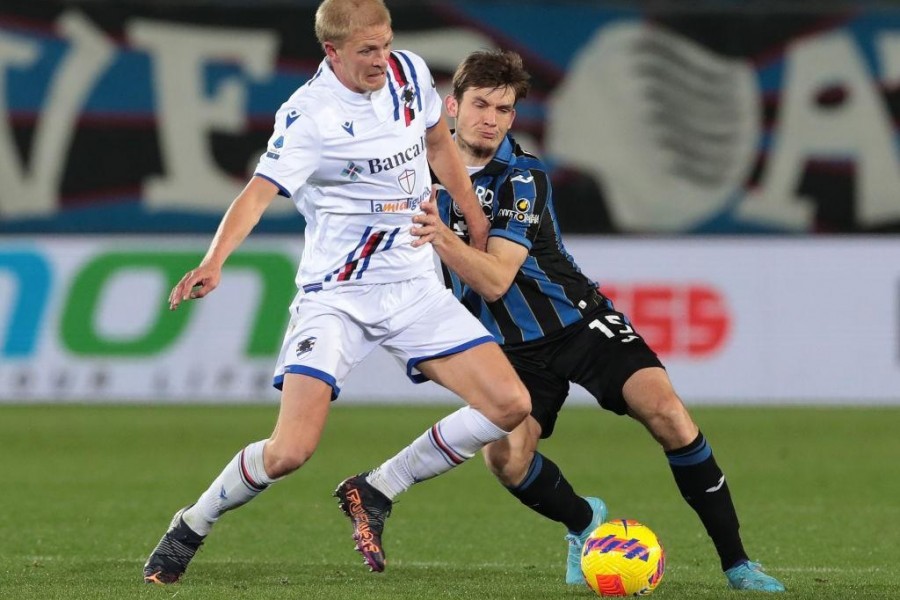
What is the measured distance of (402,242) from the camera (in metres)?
6.28

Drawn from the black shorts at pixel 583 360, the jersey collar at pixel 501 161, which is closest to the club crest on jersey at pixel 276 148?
the jersey collar at pixel 501 161

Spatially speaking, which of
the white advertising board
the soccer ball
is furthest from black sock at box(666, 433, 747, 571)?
the white advertising board

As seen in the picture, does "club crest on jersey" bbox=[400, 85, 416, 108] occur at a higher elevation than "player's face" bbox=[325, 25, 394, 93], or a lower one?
lower

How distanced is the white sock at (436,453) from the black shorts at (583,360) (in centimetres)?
45

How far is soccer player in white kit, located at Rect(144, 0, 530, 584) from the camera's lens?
597cm

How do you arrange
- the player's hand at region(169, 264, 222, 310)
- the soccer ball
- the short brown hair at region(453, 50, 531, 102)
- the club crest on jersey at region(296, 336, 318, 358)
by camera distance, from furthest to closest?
the short brown hair at region(453, 50, 531, 102) < the club crest on jersey at region(296, 336, 318, 358) < the soccer ball < the player's hand at region(169, 264, 222, 310)

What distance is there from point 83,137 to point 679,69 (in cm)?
563

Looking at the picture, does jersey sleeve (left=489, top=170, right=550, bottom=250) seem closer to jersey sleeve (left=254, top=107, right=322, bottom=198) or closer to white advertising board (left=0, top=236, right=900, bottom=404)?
jersey sleeve (left=254, top=107, right=322, bottom=198)

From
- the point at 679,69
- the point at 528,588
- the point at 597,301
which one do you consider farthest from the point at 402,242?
the point at 679,69

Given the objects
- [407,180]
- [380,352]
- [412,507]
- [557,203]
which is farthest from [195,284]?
[557,203]

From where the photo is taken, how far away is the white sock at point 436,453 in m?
6.16

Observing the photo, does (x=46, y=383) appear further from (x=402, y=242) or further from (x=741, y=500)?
(x=402, y=242)

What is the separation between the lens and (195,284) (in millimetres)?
5473

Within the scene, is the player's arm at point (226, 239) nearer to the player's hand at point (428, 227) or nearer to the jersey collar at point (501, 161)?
the player's hand at point (428, 227)
